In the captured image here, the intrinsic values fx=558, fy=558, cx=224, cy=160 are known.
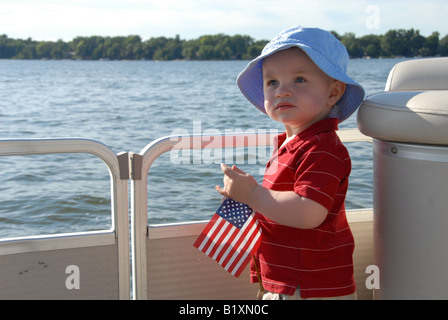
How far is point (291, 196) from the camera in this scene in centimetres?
157

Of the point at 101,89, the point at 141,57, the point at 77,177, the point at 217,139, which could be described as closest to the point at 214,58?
the point at 141,57

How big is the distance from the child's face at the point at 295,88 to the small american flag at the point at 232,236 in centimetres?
34

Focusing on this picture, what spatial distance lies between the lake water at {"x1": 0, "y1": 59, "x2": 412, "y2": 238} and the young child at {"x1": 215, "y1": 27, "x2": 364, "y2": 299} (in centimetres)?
74

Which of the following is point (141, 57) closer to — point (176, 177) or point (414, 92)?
point (176, 177)

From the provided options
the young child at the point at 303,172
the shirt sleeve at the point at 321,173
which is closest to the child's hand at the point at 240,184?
the young child at the point at 303,172

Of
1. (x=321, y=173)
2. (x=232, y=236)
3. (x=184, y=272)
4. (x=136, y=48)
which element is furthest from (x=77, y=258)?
(x=136, y=48)

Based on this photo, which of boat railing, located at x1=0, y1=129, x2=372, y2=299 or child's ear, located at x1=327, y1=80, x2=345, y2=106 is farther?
boat railing, located at x1=0, y1=129, x2=372, y2=299

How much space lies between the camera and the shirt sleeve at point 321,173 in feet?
5.09

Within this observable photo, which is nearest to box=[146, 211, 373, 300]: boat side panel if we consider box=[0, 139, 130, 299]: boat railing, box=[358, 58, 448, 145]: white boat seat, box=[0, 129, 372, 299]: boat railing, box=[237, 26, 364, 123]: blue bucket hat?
box=[0, 129, 372, 299]: boat railing

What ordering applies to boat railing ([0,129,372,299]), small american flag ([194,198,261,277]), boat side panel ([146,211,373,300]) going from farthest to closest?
1. boat side panel ([146,211,373,300])
2. boat railing ([0,129,372,299])
3. small american flag ([194,198,261,277])

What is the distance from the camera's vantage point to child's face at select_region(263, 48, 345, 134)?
1.67 metres

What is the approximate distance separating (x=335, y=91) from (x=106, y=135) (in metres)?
12.7

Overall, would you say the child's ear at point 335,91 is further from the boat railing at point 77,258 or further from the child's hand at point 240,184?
the boat railing at point 77,258

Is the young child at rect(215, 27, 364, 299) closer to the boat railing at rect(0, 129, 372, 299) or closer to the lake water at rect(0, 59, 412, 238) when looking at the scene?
the boat railing at rect(0, 129, 372, 299)
